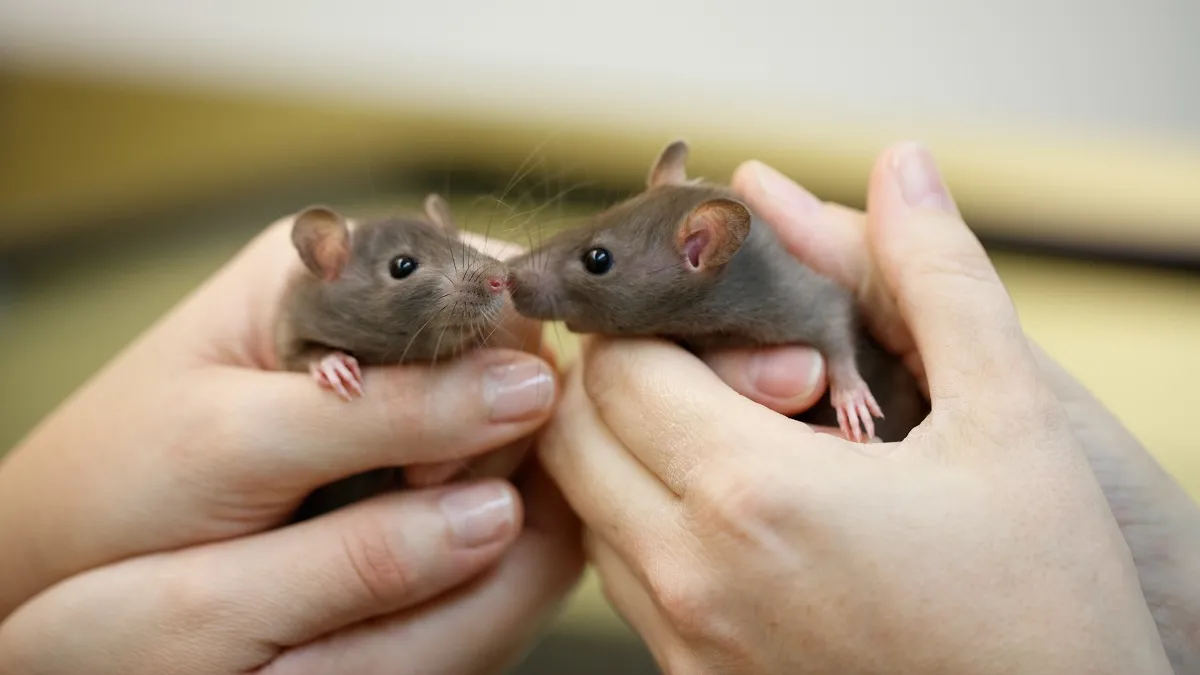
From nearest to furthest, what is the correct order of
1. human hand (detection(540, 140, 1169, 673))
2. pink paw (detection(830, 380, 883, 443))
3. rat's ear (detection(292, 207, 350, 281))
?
human hand (detection(540, 140, 1169, 673))
pink paw (detection(830, 380, 883, 443))
rat's ear (detection(292, 207, 350, 281))

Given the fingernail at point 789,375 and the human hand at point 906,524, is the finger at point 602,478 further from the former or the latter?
the fingernail at point 789,375

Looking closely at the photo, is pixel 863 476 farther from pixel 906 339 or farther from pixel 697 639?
pixel 906 339

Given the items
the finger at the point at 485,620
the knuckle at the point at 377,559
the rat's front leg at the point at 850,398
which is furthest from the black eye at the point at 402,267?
the rat's front leg at the point at 850,398

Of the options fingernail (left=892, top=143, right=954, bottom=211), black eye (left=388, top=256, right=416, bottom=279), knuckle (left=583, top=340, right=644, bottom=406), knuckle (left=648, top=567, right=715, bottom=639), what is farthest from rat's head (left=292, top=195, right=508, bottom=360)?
fingernail (left=892, top=143, right=954, bottom=211)

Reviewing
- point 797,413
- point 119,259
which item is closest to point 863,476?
point 797,413

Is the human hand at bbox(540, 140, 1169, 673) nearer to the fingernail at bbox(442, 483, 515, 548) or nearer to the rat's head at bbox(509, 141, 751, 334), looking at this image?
the rat's head at bbox(509, 141, 751, 334)

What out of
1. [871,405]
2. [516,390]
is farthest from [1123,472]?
[516,390]

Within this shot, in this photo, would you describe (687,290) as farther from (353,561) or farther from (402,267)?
(353,561)
